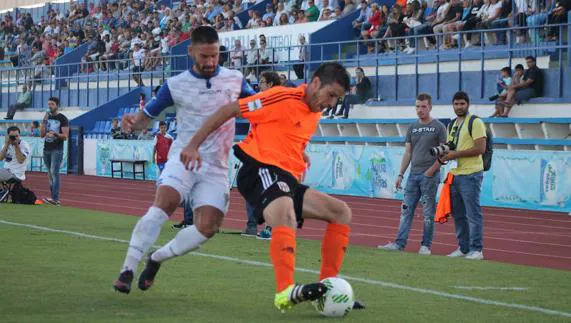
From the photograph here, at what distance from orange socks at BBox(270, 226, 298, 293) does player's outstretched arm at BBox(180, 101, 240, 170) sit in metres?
0.88

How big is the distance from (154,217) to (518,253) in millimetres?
7616

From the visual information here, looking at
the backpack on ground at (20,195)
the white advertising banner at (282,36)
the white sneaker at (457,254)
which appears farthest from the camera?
the white advertising banner at (282,36)

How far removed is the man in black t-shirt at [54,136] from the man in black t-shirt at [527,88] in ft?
32.3

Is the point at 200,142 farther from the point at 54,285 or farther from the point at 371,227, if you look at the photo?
the point at 371,227

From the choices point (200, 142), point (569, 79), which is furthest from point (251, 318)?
→ point (569, 79)

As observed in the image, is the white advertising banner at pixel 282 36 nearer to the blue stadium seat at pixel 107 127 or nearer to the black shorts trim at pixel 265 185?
the blue stadium seat at pixel 107 127

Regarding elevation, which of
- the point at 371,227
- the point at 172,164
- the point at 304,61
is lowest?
the point at 371,227

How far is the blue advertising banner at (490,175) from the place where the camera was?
22875 mm

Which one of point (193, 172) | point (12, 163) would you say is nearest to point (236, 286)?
point (193, 172)

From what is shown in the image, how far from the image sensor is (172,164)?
9.26 metres

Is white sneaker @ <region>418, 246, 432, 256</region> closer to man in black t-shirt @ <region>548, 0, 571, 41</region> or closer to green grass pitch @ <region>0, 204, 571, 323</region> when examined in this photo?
green grass pitch @ <region>0, 204, 571, 323</region>

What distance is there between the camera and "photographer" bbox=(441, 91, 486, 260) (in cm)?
1391

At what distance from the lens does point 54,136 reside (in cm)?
2291

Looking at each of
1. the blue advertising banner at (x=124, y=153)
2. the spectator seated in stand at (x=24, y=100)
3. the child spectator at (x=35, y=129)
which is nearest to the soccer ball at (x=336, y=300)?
the blue advertising banner at (x=124, y=153)
